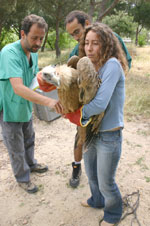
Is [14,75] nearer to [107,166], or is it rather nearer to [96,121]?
[96,121]

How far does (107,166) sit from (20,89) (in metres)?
1.26

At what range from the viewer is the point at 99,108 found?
1.55 metres

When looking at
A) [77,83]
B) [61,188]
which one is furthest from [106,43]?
[61,188]

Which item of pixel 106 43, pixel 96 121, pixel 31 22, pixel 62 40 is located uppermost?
pixel 62 40

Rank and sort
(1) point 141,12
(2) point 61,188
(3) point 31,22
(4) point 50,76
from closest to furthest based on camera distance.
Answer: (4) point 50,76, (3) point 31,22, (2) point 61,188, (1) point 141,12

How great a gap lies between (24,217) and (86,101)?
1.97 metres

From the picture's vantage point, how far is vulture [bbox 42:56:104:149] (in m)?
1.48

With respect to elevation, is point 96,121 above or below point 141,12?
below

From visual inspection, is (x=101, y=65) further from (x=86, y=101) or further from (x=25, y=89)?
(x=25, y=89)

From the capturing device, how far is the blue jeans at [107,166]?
181cm

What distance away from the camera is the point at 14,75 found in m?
2.19

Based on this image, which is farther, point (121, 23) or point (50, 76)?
point (121, 23)

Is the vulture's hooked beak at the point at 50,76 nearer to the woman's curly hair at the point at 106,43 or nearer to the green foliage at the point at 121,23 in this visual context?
the woman's curly hair at the point at 106,43

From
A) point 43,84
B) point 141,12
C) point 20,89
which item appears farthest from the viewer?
point 141,12
